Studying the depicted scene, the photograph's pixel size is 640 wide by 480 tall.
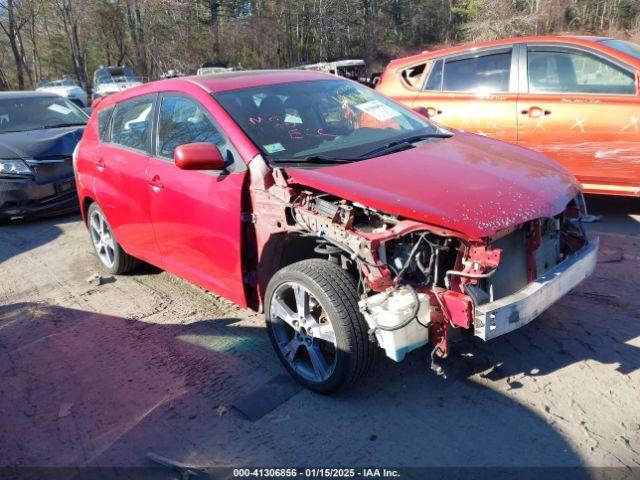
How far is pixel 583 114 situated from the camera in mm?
5570

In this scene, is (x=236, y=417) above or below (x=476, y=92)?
below

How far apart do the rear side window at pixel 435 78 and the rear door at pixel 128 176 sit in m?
3.53

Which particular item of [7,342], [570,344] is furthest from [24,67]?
[570,344]

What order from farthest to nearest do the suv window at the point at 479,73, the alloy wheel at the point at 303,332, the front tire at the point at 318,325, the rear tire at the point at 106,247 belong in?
the suv window at the point at 479,73 → the rear tire at the point at 106,247 → the alloy wheel at the point at 303,332 → the front tire at the point at 318,325

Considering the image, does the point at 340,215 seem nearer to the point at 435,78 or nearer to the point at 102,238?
the point at 102,238

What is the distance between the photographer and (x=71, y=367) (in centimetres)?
379

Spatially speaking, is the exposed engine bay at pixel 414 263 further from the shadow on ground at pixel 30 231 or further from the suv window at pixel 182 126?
the shadow on ground at pixel 30 231

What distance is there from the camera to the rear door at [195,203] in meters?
3.58

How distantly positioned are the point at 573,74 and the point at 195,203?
13.7 feet

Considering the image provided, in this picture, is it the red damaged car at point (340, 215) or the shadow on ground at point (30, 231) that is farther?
the shadow on ground at point (30, 231)

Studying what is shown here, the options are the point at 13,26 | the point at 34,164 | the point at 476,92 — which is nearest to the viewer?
the point at 476,92

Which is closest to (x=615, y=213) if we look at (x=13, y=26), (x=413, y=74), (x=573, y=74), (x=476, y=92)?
(x=573, y=74)

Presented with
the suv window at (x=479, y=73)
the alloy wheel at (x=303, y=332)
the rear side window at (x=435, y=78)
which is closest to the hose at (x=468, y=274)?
the alloy wheel at (x=303, y=332)

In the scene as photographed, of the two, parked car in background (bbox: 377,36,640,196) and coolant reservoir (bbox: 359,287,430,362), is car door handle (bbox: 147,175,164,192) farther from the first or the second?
parked car in background (bbox: 377,36,640,196)
